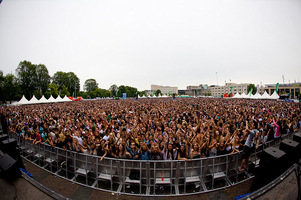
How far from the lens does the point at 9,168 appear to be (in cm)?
290

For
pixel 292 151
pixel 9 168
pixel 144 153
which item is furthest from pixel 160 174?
pixel 9 168

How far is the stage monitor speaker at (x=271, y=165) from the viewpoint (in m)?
2.90

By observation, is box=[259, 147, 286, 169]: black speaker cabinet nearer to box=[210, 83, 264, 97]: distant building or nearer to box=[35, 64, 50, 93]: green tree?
box=[35, 64, 50, 93]: green tree

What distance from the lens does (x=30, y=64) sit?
5412cm

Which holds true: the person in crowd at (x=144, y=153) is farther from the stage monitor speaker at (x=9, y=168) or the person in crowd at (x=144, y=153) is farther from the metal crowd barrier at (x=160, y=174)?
the stage monitor speaker at (x=9, y=168)

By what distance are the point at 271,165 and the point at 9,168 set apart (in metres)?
6.36

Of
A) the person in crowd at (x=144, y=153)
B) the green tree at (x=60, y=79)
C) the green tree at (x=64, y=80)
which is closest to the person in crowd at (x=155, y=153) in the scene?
the person in crowd at (x=144, y=153)

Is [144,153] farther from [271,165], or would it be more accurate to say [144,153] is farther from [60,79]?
[60,79]

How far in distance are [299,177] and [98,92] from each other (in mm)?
102480

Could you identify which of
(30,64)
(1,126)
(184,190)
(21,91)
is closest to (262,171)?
(184,190)

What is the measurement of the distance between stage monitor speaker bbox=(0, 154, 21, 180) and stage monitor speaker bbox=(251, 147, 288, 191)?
6.25 m

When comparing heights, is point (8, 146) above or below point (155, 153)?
above

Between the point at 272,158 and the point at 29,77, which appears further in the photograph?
the point at 29,77

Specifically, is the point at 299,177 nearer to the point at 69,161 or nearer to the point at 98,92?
the point at 69,161
